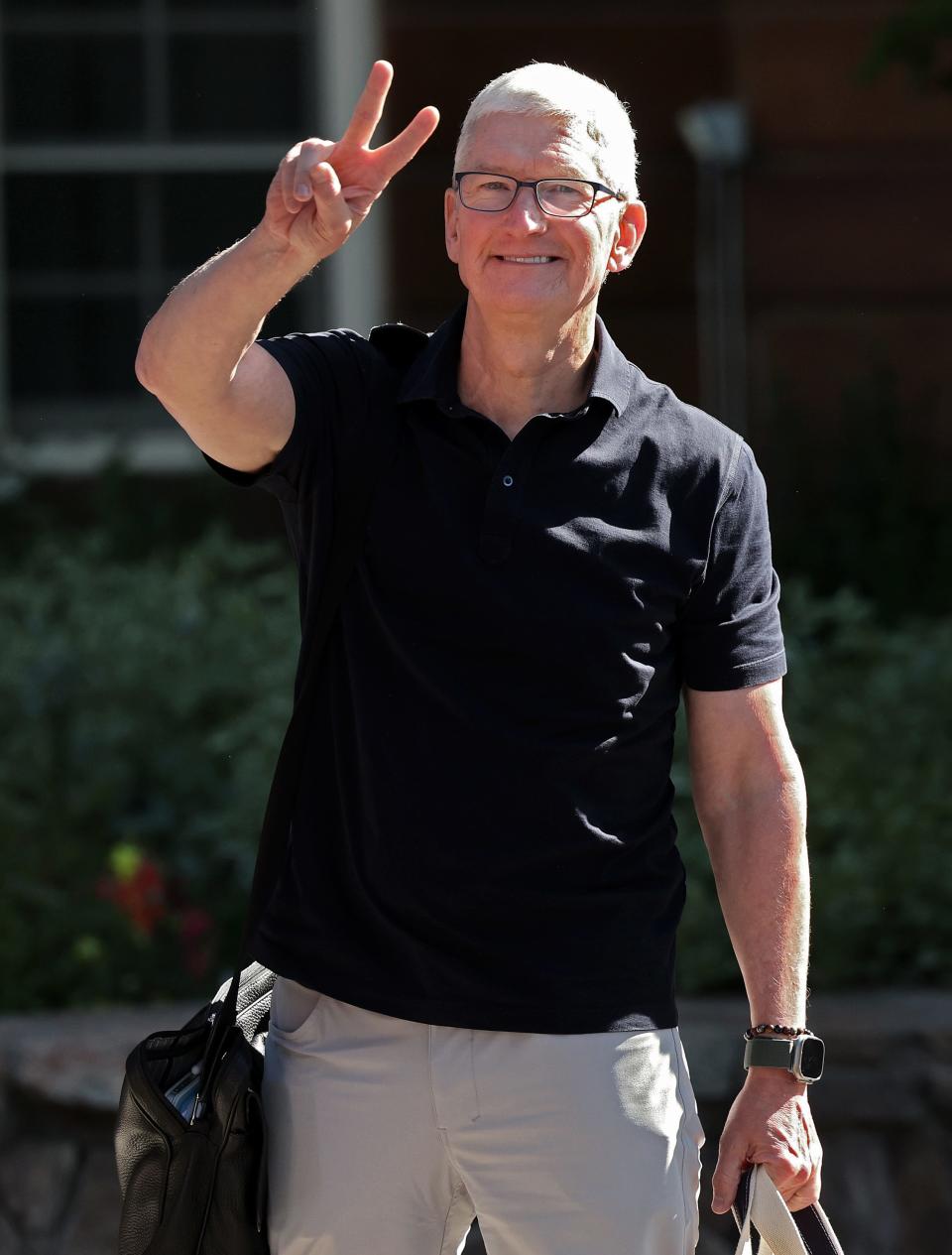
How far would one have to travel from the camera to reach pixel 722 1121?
11.6ft

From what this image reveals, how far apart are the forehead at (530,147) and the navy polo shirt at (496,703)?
26cm

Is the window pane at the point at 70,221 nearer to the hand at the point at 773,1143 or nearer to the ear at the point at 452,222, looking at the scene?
the ear at the point at 452,222

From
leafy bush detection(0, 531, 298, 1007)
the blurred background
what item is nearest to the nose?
leafy bush detection(0, 531, 298, 1007)

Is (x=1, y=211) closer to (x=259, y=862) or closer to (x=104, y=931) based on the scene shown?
(x=104, y=931)

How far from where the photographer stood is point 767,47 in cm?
696

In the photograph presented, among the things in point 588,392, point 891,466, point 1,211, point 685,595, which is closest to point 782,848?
point 685,595

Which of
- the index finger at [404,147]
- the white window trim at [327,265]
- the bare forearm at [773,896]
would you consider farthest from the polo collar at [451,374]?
the white window trim at [327,265]

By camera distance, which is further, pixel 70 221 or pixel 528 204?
pixel 70 221

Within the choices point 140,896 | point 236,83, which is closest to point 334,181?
point 140,896

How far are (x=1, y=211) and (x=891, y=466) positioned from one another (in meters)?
3.72

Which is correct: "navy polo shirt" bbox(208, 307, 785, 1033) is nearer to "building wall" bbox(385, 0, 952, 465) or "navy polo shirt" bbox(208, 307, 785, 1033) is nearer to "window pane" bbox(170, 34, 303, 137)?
"building wall" bbox(385, 0, 952, 465)

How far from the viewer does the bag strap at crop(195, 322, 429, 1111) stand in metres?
2.26

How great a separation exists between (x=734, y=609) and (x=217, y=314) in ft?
2.47

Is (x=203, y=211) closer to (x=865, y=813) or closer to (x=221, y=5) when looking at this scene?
(x=221, y=5)
